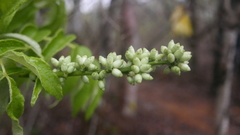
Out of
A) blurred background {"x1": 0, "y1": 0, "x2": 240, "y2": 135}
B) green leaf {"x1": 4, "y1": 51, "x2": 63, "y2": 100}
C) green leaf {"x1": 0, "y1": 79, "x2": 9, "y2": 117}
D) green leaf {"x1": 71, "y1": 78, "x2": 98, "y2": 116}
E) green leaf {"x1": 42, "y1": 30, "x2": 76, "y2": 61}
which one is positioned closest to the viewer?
green leaf {"x1": 4, "y1": 51, "x2": 63, "y2": 100}

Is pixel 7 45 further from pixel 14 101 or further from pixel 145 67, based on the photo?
pixel 145 67

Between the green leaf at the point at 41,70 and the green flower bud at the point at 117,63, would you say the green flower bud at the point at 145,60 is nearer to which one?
the green flower bud at the point at 117,63

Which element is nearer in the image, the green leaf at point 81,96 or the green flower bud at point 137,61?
the green flower bud at point 137,61

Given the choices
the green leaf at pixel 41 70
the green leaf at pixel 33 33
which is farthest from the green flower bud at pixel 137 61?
the green leaf at pixel 33 33

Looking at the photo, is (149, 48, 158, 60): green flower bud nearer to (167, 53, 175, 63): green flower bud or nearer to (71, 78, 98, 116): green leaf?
(167, 53, 175, 63): green flower bud

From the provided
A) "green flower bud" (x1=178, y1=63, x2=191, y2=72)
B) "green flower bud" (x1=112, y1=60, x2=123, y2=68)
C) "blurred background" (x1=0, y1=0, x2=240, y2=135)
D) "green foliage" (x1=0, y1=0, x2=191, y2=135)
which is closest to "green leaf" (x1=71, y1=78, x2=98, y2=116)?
"green foliage" (x1=0, y1=0, x2=191, y2=135)

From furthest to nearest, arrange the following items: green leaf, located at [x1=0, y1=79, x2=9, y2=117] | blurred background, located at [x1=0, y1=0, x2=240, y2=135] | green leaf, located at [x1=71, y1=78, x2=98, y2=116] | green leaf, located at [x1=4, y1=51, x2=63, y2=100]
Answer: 1. blurred background, located at [x1=0, y1=0, x2=240, y2=135]
2. green leaf, located at [x1=71, y1=78, x2=98, y2=116]
3. green leaf, located at [x1=0, y1=79, x2=9, y2=117]
4. green leaf, located at [x1=4, y1=51, x2=63, y2=100]

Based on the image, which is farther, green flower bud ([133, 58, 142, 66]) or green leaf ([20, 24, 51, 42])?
green leaf ([20, 24, 51, 42])
